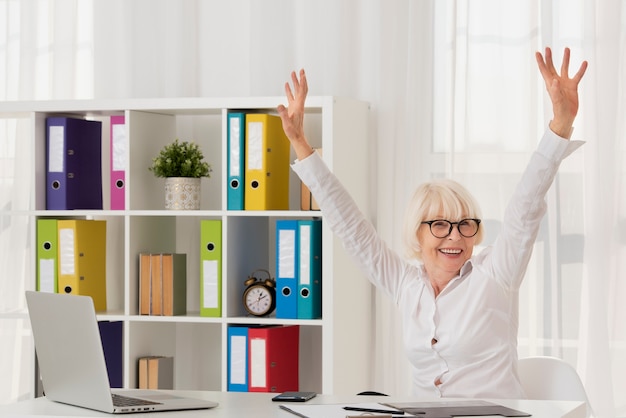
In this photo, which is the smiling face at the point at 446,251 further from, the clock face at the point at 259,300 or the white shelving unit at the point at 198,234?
the clock face at the point at 259,300

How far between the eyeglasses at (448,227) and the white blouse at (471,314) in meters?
0.08

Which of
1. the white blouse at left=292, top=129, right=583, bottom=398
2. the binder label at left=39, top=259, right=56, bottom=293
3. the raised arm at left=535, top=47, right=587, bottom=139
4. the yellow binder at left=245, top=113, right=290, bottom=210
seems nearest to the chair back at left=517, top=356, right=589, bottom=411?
the white blouse at left=292, top=129, right=583, bottom=398

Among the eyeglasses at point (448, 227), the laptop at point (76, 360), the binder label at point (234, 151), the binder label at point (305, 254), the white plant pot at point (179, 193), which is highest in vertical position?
the binder label at point (234, 151)

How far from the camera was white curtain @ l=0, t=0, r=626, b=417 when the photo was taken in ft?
12.7

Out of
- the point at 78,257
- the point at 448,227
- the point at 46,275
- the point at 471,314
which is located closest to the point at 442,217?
the point at 448,227

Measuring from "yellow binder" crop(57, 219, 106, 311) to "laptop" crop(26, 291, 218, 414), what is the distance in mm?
1526

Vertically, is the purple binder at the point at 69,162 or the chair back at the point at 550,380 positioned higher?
the purple binder at the point at 69,162

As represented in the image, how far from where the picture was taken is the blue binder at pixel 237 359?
12.9ft

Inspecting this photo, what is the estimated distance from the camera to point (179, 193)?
4.00 meters

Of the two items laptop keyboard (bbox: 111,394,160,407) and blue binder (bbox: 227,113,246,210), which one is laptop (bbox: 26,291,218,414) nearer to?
laptop keyboard (bbox: 111,394,160,407)

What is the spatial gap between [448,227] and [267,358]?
1138 millimetres

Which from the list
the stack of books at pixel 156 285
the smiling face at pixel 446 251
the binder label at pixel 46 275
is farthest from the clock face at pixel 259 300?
the smiling face at pixel 446 251

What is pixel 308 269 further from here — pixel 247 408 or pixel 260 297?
pixel 247 408

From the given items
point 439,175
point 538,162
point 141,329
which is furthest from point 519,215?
point 141,329
